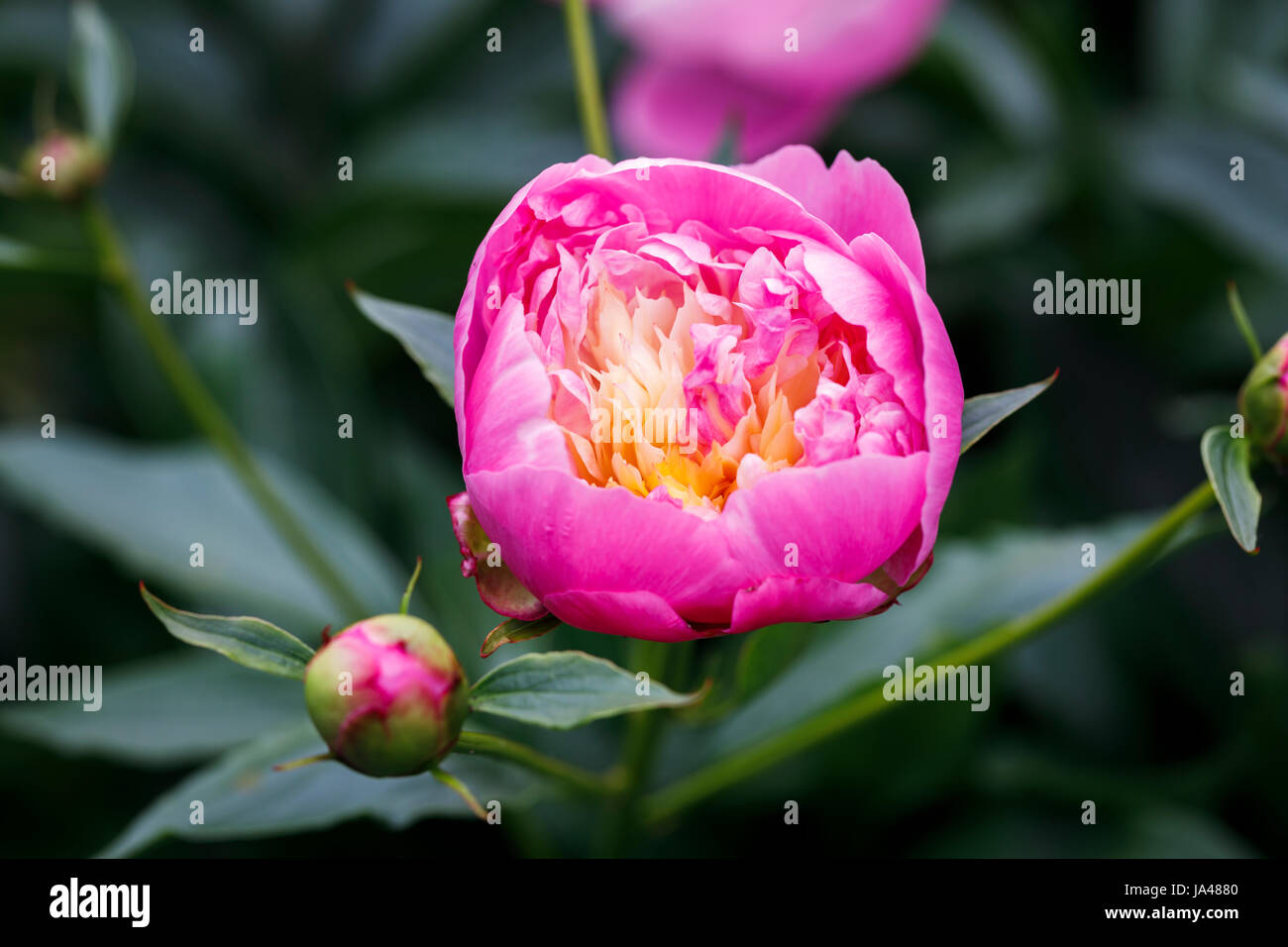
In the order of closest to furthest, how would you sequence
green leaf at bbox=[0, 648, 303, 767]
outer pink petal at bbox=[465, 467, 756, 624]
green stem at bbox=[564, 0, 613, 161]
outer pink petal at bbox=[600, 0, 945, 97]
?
outer pink petal at bbox=[465, 467, 756, 624] < green stem at bbox=[564, 0, 613, 161] < green leaf at bbox=[0, 648, 303, 767] < outer pink petal at bbox=[600, 0, 945, 97]

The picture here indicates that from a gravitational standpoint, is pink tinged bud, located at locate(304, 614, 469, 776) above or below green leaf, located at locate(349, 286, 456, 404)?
below

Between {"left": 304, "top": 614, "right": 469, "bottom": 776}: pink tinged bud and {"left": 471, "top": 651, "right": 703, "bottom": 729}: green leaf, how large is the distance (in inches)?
1.0

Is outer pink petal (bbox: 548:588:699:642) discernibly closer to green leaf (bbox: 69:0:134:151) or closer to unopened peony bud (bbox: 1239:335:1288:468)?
unopened peony bud (bbox: 1239:335:1288:468)

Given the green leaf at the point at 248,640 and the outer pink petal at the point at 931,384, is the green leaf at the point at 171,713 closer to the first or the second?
the green leaf at the point at 248,640

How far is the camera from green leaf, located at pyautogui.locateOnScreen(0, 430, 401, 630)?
87cm

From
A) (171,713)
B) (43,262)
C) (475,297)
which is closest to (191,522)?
(171,713)

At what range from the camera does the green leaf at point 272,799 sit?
1.85 feet

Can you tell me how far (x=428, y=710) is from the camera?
429 millimetres

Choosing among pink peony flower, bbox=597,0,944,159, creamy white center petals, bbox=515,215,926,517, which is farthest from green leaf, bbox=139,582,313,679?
pink peony flower, bbox=597,0,944,159

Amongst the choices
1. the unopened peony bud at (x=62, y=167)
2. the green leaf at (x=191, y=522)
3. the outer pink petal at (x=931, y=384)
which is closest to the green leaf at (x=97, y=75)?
the unopened peony bud at (x=62, y=167)

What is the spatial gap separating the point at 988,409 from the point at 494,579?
0.21 metres

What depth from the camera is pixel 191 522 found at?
920 millimetres

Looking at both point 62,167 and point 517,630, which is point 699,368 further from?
point 62,167

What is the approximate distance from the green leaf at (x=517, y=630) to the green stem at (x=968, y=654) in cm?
20
